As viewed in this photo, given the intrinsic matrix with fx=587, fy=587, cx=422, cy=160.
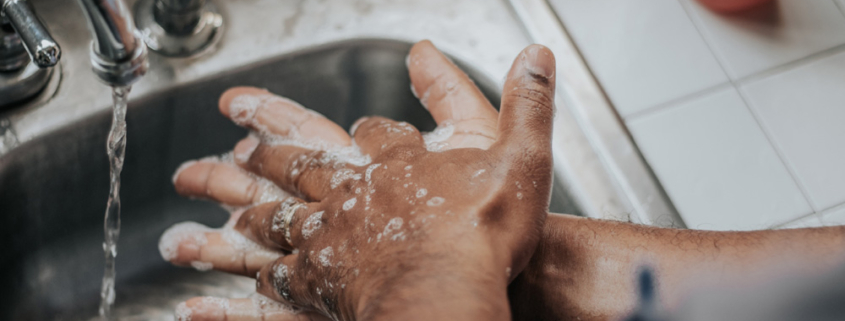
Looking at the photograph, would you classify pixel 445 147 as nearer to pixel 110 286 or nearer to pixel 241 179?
pixel 241 179

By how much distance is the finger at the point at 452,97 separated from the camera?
2.37 ft

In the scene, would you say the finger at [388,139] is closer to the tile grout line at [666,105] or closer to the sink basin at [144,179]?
the sink basin at [144,179]

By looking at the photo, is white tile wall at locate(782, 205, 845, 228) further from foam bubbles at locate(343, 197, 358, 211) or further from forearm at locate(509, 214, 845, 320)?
foam bubbles at locate(343, 197, 358, 211)

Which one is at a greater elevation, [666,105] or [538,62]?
[538,62]

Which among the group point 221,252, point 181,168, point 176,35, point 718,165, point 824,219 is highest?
point 176,35

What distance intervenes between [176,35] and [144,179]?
0.78 feet

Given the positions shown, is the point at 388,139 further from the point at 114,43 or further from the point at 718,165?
the point at 718,165

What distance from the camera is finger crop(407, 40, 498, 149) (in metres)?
0.72

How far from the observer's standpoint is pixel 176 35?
2.60 ft

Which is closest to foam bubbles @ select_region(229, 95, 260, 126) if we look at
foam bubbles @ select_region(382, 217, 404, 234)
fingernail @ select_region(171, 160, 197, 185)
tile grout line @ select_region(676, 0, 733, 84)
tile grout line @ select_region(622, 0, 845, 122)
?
fingernail @ select_region(171, 160, 197, 185)

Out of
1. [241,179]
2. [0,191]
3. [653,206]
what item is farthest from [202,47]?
[653,206]

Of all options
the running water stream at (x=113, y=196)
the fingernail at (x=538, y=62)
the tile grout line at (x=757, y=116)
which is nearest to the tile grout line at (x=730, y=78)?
the tile grout line at (x=757, y=116)

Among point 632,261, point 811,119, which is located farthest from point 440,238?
point 811,119

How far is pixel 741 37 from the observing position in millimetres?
824
